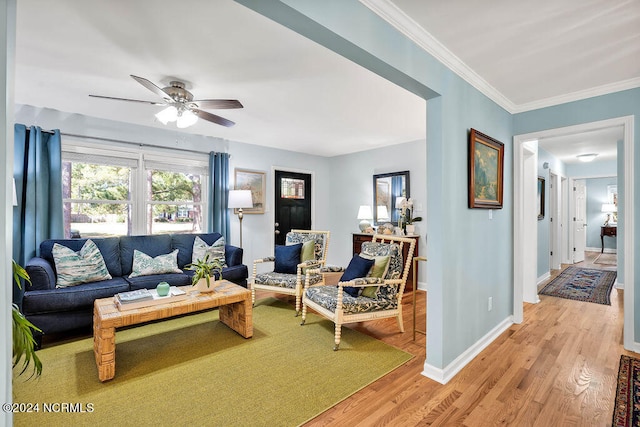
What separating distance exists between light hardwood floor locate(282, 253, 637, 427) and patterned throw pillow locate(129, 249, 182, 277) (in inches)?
86.3

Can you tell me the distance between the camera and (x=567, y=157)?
5.99 meters

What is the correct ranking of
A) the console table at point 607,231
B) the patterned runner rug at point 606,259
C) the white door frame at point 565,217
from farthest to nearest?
the console table at point 607,231, the patterned runner rug at point 606,259, the white door frame at point 565,217

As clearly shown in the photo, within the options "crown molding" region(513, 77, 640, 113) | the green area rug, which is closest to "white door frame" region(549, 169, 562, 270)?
"crown molding" region(513, 77, 640, 113)

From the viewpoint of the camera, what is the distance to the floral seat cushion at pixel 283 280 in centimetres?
359

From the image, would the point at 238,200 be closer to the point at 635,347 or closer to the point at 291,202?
the point at 291,202

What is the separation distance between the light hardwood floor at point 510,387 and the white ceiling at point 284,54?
7.71 ft

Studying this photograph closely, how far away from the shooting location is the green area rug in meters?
1.81

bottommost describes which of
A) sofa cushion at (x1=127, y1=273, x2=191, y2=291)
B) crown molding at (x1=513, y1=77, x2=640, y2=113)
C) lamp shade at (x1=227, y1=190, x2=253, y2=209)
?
sofa cushion at (x1=127, y1=273, x2=191, y2=291)

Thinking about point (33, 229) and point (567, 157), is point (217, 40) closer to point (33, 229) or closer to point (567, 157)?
point (33, 229)

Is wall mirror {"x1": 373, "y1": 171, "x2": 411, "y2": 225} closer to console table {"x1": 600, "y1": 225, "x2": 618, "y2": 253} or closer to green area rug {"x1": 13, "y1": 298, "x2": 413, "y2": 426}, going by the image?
green area rug {"x1": 13, "y1": 298, "x2": 413, "y2": 426}

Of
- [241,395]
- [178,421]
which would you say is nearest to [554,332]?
[241,395]

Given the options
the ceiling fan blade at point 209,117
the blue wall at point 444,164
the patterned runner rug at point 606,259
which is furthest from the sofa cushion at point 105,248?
the patterned runner rug at point 606,259

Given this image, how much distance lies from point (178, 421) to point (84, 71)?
2732 mm

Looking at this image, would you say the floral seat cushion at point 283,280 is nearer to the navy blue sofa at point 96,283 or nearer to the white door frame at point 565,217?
the navy blue sofa at point 96,283
